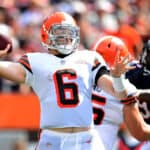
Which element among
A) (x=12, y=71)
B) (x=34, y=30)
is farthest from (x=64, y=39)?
(x=34, y=30)


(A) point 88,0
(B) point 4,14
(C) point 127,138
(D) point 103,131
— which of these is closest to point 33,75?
(D) point 103,131

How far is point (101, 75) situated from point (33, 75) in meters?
0.46

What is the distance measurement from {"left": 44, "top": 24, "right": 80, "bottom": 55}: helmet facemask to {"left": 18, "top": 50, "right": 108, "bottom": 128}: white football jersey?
122 mm

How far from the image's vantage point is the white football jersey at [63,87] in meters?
5.75

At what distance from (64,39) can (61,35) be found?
0.11ft

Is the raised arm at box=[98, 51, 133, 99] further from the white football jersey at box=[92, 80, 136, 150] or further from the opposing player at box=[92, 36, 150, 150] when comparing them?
the white football jersey at box=[92, 80, 136, 150]

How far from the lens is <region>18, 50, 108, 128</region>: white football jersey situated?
5754mm

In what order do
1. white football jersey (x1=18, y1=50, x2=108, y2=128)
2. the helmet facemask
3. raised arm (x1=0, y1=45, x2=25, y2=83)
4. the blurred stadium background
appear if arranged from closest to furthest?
raised arm (x1=0, y1=45, x2=25, y2=83) < white football jersey (x1=18, y1=50, x2=108, y2=128) < the helmet facemask < the blurred stadium background

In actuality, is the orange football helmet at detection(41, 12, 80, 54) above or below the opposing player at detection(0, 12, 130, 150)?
above

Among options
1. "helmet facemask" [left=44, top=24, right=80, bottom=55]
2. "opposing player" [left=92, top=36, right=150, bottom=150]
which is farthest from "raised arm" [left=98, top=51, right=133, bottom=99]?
"opposing player" [left=92, top=36, right=150, bottom=150]

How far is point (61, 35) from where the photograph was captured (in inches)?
233

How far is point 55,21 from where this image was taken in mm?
6004

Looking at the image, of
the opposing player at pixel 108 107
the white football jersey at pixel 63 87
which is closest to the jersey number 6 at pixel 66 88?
the white football jersey at pixel 63 87

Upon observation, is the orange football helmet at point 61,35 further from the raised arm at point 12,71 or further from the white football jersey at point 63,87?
the raised arm at point 12,71
